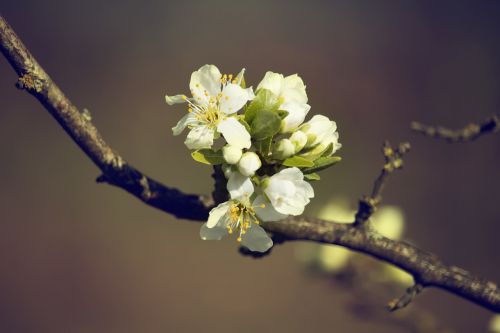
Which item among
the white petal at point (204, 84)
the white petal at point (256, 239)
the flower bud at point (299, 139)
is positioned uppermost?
the white petal at point (204, 84)

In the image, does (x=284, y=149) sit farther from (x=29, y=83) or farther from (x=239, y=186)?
(x=29, y=83)

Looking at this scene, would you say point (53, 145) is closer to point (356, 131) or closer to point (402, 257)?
point (356, 131)

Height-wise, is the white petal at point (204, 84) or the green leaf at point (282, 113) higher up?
the white petal at point (204, 84)

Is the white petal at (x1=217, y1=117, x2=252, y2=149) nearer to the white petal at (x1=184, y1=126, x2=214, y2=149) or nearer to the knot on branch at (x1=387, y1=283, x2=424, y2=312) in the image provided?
the white petal at (x1=184, y1=126, x2=214, y2=149)

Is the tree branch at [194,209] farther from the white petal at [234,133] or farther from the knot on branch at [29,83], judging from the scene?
the white petal at [234,133]

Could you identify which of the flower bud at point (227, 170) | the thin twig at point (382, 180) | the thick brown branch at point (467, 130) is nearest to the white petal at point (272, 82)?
the flower bud at point (227, 170)

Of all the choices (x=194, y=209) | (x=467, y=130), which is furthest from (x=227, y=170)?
(x=467, y=130)
